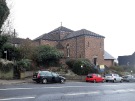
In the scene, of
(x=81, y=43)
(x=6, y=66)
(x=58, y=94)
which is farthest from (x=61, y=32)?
(x=58, y=94)

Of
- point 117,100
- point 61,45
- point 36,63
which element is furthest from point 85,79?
point 117,100

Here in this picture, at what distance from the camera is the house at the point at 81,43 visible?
60.8 metres

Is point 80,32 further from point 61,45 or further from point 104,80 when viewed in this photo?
point 104,80

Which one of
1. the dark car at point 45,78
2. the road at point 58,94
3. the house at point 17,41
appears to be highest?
the house at point 17,41

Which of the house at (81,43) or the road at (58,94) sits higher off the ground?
the house at (81,43)

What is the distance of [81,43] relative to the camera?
200ft

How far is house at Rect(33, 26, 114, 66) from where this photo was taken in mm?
60844

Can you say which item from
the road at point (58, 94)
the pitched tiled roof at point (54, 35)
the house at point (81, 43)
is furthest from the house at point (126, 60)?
the road at point (58, 94)

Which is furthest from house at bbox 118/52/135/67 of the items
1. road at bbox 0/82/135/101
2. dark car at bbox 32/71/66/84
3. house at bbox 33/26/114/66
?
road at bbox 0/82/135/101

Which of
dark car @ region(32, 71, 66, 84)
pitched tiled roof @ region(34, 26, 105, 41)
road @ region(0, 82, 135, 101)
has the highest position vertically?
pitched tiled roof @ region(34, 26, 105, 41)

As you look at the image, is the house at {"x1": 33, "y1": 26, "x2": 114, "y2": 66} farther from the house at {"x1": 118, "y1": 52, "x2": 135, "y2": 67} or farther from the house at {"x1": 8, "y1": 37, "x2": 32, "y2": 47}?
the house at {"x1": 118, "y1": 52, "x2": 135, "y2": 67}

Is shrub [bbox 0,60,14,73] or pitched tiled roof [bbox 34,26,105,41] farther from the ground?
pitched tiled roof [bbox 34,26,105,41]

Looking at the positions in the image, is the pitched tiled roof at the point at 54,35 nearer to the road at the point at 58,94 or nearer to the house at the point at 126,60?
the house at the point at 126,60

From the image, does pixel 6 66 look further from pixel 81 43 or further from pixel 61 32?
pixel 61 32
